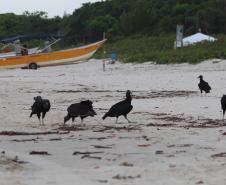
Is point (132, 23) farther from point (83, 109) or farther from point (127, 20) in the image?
point (83, 109)

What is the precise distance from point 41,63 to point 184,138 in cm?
3062

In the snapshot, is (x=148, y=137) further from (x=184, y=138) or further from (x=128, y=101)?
(x=128, y=101)

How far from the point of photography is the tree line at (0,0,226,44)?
2448 inches

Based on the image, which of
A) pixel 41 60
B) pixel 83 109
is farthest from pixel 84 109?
pixel 41 60

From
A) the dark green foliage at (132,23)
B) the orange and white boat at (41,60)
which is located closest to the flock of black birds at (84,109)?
the orange and white boat at (41,60)

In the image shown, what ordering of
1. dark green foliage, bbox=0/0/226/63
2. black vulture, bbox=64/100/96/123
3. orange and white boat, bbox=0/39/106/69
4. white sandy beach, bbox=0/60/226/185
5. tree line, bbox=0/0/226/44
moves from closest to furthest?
1. white sandy beach, bbox=0/60/226/185
2. black vulture, bbox=64/100/96/123
3. orange and white boat, bbox=0/39/106/69
4. dark green foliage, bbox=0/0/226/63
5. tree line, bbox=0/0/226/44

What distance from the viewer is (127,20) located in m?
67.6

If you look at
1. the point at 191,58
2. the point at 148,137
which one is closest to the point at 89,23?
the point at 191,58

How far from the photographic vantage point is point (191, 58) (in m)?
30.7

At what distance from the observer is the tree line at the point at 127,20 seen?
204 feet

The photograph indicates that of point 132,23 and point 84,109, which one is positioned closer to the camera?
point 84,109

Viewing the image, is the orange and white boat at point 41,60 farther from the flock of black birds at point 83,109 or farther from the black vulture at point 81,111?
the black vulture at point 81,111

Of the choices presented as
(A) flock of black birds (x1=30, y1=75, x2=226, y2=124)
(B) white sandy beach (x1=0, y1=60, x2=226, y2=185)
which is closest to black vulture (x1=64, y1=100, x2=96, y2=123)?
(A) flock of black birds (x1=30, y1=75, x2=226, y2=124)

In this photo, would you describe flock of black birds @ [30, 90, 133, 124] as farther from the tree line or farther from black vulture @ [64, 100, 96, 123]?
the tree line
